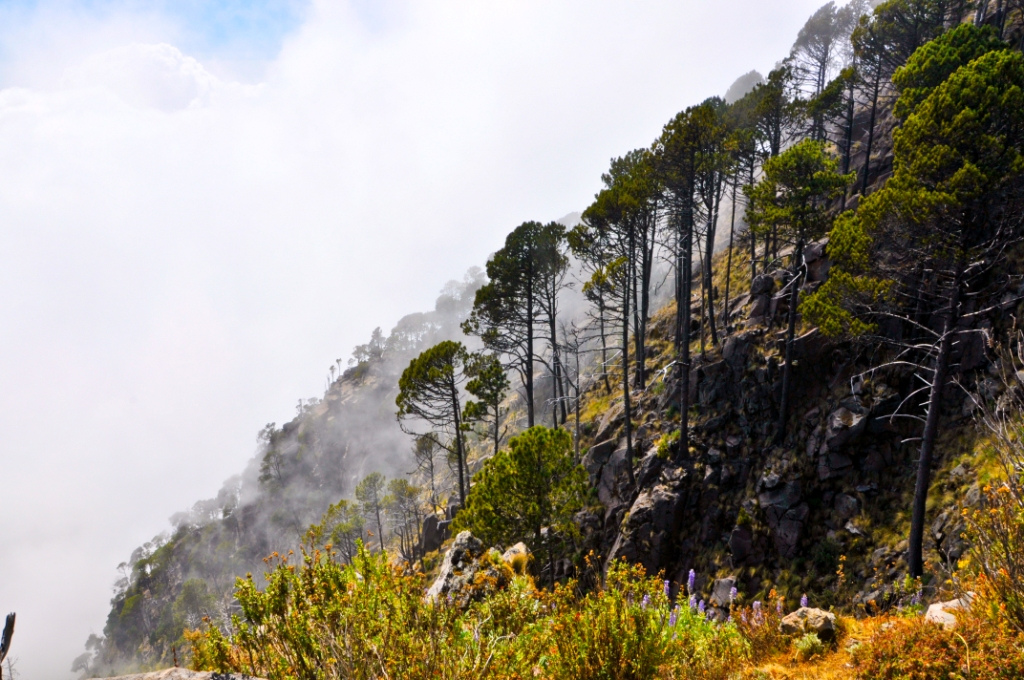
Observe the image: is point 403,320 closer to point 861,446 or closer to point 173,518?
point 173,518

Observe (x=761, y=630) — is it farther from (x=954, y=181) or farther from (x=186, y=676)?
(x=954, y=181)

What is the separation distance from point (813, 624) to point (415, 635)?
4.44 meters

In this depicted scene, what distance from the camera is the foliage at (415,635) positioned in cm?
311

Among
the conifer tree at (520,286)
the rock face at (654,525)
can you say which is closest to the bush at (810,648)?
the rock face at (654,525)

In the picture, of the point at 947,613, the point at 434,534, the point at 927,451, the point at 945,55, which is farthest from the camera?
the point at 434,534

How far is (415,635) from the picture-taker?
10.6ft

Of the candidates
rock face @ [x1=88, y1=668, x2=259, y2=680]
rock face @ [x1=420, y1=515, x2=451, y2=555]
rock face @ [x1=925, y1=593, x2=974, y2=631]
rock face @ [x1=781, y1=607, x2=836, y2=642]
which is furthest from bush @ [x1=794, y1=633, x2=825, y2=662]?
rock face @ [x1=420, y1=515, x2=451, y2=555]

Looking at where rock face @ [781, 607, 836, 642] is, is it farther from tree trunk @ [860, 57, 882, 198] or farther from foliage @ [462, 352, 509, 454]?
tree trunk @ [860, 57, 882, 198]

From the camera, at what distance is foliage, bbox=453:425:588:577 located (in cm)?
1609

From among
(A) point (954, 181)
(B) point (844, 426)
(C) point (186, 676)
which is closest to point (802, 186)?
(A) point (954, 181)

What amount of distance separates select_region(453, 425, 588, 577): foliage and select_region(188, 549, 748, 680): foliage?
11.9 m

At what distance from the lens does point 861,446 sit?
14.9 m

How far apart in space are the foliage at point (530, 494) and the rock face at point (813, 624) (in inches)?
435

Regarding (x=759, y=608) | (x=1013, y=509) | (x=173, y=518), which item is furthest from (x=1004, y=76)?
(x=173, y=518)
